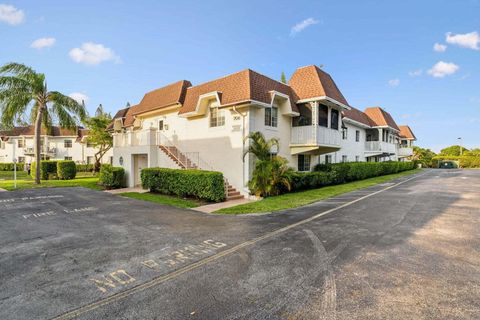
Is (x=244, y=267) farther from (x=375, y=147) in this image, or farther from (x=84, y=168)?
(x=84, y=168)

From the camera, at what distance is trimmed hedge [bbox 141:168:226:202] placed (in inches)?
509

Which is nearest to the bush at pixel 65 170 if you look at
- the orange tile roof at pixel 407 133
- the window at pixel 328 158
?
the window at pixel 328 158

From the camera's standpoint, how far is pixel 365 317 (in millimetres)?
3344

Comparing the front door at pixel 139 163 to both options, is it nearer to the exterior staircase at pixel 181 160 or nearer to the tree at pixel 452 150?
the exterior staircase at pixel 181 160

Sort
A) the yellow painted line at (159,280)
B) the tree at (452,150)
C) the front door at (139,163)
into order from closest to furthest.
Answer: the yellow painted line at (159,280)
the front door at (139,163)
the tree at (452,150)

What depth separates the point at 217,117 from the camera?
16.8 m

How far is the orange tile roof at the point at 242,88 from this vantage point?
14406 millimetres

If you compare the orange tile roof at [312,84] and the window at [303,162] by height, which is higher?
the orange tile roof at [312,84]

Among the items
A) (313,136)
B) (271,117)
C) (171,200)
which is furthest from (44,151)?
(313,136)

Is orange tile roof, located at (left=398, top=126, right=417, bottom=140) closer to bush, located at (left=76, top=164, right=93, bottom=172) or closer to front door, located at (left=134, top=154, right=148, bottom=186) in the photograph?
front door, located at (left=134, top=154, right=148, bottom=186)

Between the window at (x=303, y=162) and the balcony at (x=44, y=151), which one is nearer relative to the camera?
the window at (x=303, y=162)

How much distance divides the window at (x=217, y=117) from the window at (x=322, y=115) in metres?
7.00

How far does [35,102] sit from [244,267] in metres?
24.6

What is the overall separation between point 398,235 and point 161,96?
20.0m
